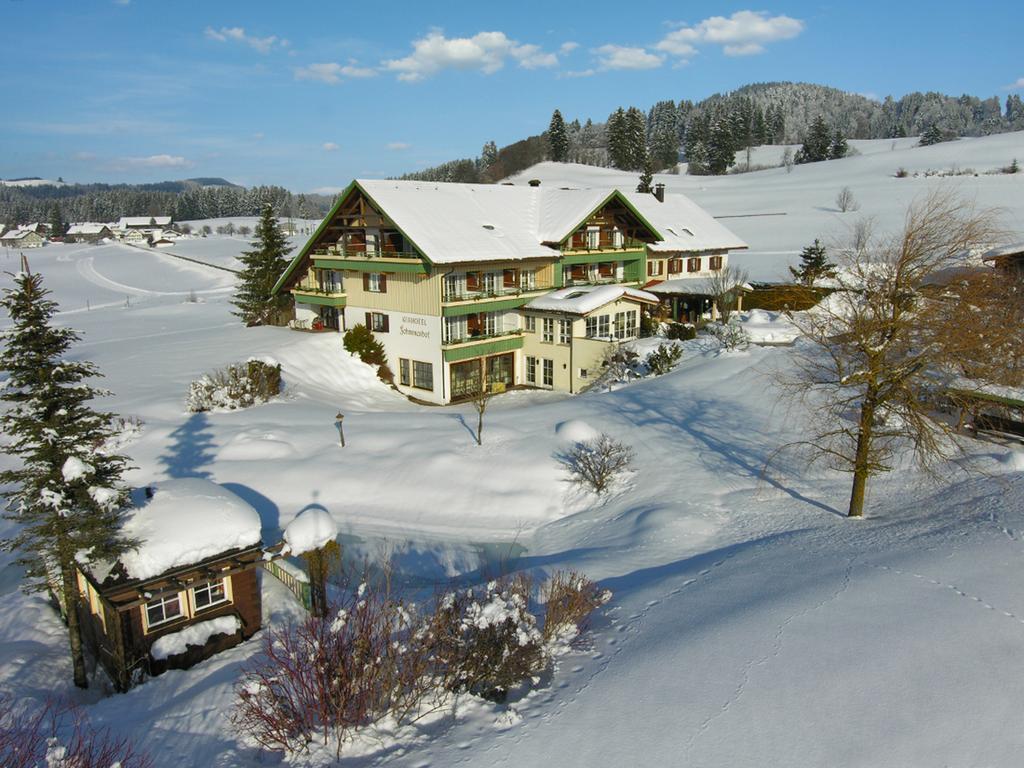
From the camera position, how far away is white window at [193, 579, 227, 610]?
14.8 metres

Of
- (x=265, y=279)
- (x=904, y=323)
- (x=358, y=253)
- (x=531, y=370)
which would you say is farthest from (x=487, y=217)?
(x=904, y=323)

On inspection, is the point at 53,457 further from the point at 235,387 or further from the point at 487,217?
the point at 487,217

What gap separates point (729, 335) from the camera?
3491 cm

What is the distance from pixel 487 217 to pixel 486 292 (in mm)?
5687

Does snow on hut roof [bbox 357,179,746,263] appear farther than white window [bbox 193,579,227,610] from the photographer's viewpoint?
Yes

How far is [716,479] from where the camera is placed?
21.2 m

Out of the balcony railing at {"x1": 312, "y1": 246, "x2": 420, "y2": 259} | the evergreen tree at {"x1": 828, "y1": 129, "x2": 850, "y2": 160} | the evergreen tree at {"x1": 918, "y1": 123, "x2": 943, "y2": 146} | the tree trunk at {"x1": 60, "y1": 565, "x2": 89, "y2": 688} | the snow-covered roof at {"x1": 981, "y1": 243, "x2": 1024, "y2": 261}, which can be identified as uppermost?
the evergreen tree at {"x1": 918, "y1": 123, "x2": 943, "y2": 146}

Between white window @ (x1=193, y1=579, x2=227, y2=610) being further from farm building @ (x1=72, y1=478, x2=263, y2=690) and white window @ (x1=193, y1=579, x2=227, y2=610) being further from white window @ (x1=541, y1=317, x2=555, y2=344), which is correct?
white window @ (x1=541, y1=317, x2=555, y2=344)

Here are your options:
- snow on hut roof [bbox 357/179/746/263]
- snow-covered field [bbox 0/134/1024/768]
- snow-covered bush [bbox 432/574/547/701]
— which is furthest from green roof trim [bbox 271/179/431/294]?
snow-covered bush [bbox 432/574/547/701]

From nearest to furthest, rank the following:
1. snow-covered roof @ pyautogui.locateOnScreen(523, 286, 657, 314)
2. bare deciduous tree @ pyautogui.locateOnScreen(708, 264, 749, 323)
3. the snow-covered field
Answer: the snow-covered field < snow-covered roof @ pyautogui.locateOnScreen(523, 286, 657, 314) < bare deciduous tree @ pyautogui.locateOnScreen(708, 264, 749, 323)

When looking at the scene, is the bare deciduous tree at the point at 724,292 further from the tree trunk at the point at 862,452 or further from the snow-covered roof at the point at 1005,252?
the tree trunk at the point at 862,452

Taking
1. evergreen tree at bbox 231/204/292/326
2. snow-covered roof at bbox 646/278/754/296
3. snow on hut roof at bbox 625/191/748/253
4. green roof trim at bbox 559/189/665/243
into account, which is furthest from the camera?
snow on hut roof at bbox 625/191/748/253

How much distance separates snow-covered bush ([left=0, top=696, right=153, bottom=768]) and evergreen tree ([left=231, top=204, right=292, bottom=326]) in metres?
33.2

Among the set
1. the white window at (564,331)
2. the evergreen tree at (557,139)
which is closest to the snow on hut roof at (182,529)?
the white window at (564,331)
